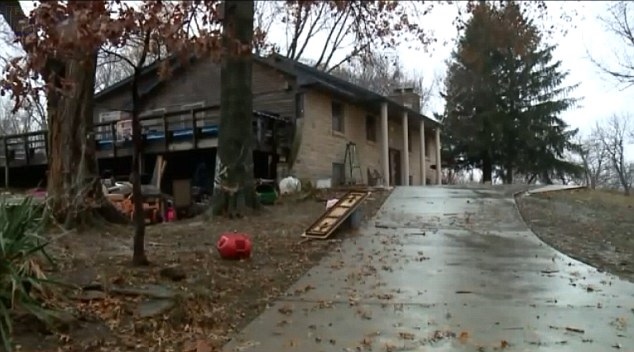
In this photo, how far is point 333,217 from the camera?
12.0 meters

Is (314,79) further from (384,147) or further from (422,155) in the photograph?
(422,155)

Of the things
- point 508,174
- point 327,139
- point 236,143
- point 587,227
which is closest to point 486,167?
point 508,174

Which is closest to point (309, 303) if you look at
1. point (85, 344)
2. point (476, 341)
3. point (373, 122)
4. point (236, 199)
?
point (476, 341)

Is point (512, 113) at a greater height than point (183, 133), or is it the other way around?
point (512, 113)

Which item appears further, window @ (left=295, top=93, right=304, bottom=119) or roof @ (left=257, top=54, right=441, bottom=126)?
window @ (left=295, top=93, right=304, bottom=119)

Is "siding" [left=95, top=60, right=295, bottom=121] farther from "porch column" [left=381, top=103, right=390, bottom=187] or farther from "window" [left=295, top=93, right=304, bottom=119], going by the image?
"porch column" [left=381, top=103, right=390, bottom=187]

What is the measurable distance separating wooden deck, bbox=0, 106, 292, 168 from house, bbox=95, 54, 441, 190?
10 centimetres

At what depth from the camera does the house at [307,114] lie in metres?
22.1

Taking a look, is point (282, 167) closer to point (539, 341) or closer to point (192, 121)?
point (192, 121)

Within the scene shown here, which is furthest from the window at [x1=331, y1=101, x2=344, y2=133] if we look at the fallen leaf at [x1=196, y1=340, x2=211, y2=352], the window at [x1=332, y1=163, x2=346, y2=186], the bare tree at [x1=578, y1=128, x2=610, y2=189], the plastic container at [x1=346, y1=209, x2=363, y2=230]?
the bare tree at [x1=578, y1=128, x2=610, y2=189]

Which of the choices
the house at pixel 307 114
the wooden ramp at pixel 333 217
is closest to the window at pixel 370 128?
the house at pixel 307 114

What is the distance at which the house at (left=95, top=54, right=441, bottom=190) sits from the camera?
22062 mm

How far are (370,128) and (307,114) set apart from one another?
5914 mm

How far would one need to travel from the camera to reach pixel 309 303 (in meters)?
6.98
